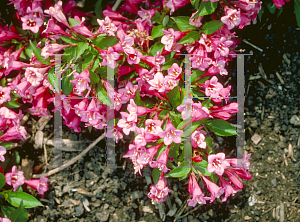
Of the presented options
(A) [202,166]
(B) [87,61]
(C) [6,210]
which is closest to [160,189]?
(A) [202,166]

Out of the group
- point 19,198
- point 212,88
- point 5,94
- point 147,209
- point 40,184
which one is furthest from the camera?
point 147,209

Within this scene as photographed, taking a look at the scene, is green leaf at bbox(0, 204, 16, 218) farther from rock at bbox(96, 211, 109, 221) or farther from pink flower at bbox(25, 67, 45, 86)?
pink flower at bbox(25, 67, 45, 86)

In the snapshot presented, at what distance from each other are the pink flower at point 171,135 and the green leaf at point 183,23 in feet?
2.73

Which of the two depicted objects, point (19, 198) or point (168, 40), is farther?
point (19, 198)

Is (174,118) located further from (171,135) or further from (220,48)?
(220,48)

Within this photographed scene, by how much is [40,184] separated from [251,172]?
2279mm

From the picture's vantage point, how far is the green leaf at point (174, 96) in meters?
2.26

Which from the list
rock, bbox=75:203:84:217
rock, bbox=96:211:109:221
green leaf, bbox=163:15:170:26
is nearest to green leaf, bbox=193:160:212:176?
green leaf, bbox=163:15:170:26

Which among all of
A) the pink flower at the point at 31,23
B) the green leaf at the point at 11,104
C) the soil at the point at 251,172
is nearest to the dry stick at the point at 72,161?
the soil at the point at 251,172

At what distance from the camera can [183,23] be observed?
7.75 feet

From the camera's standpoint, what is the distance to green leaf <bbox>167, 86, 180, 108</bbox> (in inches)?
89.0

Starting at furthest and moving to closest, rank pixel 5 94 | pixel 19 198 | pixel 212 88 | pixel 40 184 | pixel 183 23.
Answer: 1. pixel 40 184
2. pixel 19 198
3. pixel 5 94
4. pixel 183 23
5. pixel 212 88

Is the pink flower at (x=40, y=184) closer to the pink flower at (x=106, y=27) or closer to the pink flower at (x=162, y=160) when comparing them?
the pink flower at (x=162, y=160)

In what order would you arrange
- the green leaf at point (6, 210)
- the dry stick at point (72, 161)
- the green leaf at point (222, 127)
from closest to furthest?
the green leaf at point (222, 127) → the green leaf at point (6, 210) → the dry stick at point (72, 161)
